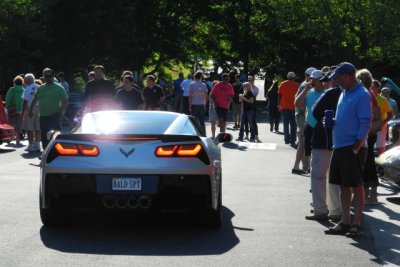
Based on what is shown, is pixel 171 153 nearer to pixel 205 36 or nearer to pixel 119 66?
pixel 119 66

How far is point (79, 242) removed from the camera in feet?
31.3

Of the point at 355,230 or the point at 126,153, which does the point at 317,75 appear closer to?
the point at 355,230

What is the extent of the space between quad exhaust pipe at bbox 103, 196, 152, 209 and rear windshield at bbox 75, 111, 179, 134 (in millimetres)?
695

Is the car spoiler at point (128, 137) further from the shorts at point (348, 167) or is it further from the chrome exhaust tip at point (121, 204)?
the shorts at point (348, 167)

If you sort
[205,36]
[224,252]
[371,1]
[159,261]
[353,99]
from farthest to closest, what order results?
[205,36]
[371,1]
[353,99]
[224,252]
[159,261]

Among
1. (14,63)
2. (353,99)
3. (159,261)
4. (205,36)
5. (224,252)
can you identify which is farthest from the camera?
(205,36)

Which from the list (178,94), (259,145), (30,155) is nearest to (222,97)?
(259,145)

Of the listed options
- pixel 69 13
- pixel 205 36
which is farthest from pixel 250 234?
pixel 205 36

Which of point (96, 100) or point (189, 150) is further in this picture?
point (96, 100)

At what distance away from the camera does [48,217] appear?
10.3 meters

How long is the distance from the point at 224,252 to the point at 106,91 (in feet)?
33.2

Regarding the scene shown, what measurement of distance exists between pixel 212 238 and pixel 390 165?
5170 mm

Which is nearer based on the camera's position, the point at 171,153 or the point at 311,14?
the point at 171,153

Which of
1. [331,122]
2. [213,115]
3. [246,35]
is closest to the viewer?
[331,122]
